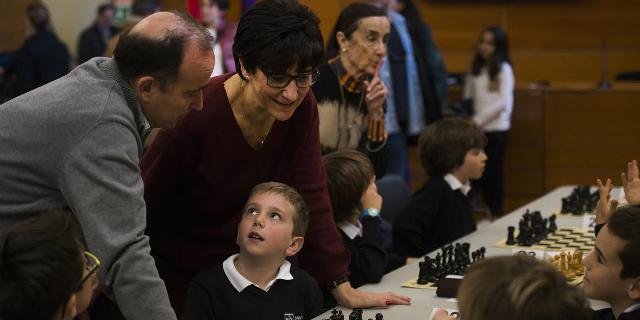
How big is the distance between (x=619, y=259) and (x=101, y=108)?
1.46m

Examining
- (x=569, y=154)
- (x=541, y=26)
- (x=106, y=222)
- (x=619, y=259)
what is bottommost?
(x=569, y=154)

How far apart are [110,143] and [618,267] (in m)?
1.42

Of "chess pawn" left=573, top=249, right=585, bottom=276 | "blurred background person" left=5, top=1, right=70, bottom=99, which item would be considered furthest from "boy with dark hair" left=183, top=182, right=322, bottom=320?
"blurred background person" left=5, top=1, right=70, bottom=99

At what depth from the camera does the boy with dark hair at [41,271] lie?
85.7 inches

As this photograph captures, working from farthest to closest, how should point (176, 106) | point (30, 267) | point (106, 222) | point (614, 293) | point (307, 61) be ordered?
point (307, 61) → point (614, 293) → point (176, 106) → point (106, 222) → point (30, 267)

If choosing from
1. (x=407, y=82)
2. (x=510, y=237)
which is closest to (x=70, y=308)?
(x=510, y=237)

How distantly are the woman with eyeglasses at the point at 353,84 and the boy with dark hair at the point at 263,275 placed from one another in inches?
52.8

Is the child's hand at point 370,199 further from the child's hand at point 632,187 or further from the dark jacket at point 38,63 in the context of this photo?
the dark jacket at point 38,63

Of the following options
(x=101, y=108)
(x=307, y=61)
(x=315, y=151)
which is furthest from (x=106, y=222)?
(x=315, y=151)

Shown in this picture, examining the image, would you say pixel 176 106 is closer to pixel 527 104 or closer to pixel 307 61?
pixel 307 61

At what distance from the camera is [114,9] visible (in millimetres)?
11031

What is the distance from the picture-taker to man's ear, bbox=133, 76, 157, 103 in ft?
8.51

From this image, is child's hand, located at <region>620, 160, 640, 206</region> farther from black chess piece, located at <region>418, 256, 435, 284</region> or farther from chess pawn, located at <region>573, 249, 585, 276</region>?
black chess piece, located at <region>418, 256, 435, 284</region>

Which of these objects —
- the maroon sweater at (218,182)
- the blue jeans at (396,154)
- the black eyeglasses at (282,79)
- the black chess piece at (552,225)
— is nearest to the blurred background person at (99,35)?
the blue jeans at (396,154)
